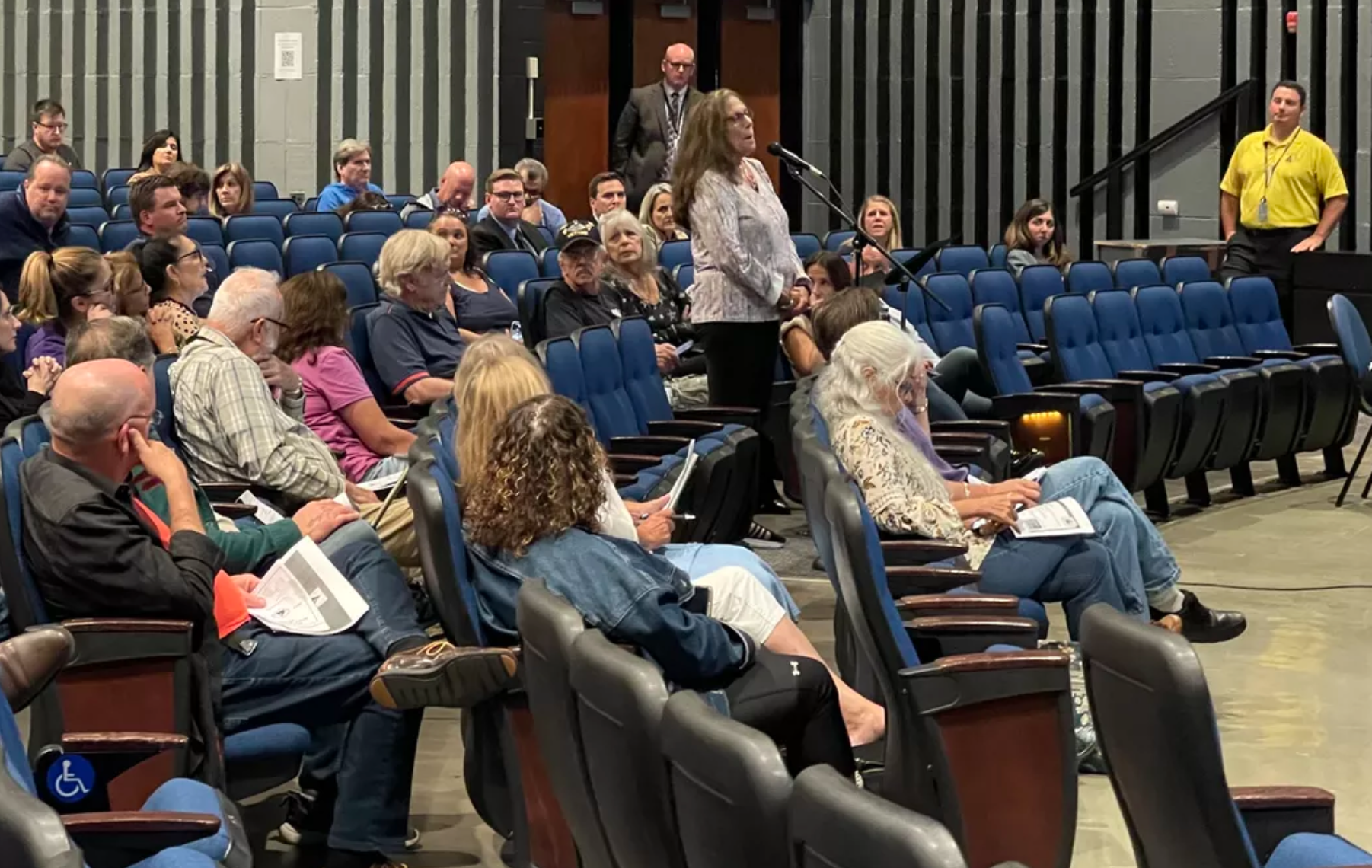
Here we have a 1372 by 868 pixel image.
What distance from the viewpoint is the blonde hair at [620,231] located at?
271 inches

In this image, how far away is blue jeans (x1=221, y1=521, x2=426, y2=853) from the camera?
3.48 m

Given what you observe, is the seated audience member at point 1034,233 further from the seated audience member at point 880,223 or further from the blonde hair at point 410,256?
the blonde hair at point 410,256

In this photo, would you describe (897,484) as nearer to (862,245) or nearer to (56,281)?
(56,281)

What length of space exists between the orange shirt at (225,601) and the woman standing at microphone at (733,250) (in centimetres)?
288

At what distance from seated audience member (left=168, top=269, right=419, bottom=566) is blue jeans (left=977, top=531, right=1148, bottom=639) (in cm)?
147

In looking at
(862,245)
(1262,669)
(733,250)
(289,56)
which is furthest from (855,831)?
(289,56)

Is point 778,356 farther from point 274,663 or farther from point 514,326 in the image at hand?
point 274,663

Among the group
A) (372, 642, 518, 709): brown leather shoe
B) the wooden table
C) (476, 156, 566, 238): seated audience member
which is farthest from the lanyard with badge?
(372, 642, 518, 709): brown leather shoe

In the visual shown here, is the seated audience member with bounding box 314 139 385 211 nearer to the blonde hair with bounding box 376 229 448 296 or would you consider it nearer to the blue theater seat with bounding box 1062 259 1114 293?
the blue theater seat with bounding box 1062 259 1114 293

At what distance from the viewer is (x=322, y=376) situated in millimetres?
4957

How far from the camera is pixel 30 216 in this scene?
7.09m

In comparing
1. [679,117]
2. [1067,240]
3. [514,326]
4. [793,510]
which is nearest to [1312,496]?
[793,510]

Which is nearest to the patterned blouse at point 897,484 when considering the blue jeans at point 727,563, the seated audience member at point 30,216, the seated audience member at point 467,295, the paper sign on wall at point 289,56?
the blue jeans at point 727,563

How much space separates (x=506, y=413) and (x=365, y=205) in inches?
254
